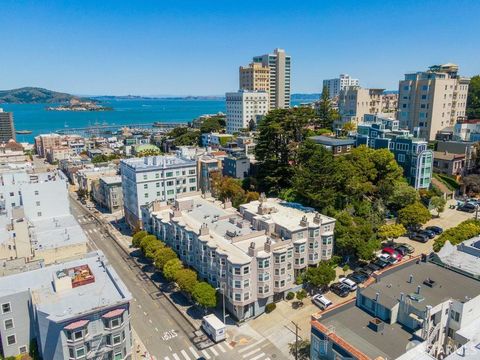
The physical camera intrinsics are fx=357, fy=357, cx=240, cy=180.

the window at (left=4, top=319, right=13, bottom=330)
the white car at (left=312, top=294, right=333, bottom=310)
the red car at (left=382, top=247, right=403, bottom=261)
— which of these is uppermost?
the window at (left=4, top=319, right=13, bottom=330)

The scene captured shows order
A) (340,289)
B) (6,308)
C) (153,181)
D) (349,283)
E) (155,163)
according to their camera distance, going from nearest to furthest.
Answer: (6,308) < (340,289) < (349,283) < (153,181) < (155,163)

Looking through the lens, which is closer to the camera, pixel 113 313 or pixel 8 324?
pixel 113 313

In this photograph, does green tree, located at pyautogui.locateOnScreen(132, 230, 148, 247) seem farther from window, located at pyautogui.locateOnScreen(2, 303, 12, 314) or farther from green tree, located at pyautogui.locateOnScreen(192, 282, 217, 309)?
window, located at pyautogui.locateOnScreen(2, 303, 12, 314)

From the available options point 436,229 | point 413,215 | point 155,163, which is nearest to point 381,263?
point 413,215

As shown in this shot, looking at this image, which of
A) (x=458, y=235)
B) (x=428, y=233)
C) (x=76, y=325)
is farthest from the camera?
(x=428, y=233)

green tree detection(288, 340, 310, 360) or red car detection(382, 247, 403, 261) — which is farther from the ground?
red car detection(382, 247, 403, 261)

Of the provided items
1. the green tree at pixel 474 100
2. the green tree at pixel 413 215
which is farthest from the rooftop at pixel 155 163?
the green tree at pixel 474 100

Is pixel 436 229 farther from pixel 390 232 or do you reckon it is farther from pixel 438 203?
pixel 390 232

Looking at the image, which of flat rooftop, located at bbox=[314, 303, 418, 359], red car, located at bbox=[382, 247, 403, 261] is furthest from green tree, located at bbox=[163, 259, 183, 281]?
red car, located at bbox=[382, 247, 403, 261]
